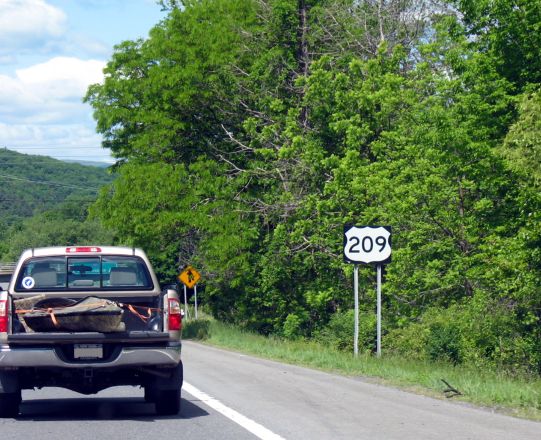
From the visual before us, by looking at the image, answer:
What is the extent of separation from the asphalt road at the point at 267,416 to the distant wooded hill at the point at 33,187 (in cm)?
14034

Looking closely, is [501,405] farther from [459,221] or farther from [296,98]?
[296,98]

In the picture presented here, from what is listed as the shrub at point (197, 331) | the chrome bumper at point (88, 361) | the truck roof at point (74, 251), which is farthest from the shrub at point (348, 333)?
the chrome bumper at point (88, 361)

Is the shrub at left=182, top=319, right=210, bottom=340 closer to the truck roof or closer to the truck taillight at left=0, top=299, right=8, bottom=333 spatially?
the truck roof

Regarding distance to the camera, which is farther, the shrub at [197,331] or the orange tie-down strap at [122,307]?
the shrub at [197,331]

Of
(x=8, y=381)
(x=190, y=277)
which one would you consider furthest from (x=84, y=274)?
(x=190, y=277)

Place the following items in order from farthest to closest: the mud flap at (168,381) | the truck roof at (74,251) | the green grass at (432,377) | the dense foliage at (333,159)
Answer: the dense foliage at (333,159)
the green grass at (432,377)
the truck roof at (74,251)
the mud flap at (168,381)

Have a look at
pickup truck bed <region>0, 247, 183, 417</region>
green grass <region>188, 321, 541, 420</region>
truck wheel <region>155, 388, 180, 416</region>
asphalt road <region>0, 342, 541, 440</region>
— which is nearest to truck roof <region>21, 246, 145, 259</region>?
pickup truck bed <region>0, 247, 183, 417</region>

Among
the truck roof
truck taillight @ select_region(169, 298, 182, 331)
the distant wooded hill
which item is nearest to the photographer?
truck taillight @ select_region(169, 298, 182, 331)

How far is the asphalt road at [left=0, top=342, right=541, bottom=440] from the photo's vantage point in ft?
32.1

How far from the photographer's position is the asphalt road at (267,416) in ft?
32.1

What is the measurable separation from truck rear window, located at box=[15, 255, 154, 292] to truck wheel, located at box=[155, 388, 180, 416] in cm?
122

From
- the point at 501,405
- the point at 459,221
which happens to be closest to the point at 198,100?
the point at 459,221

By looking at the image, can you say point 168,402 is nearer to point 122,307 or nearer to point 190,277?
point 122,307

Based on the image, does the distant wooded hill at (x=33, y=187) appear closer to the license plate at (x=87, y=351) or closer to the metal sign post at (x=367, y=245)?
the metal sign post at (x=367, y=245)
